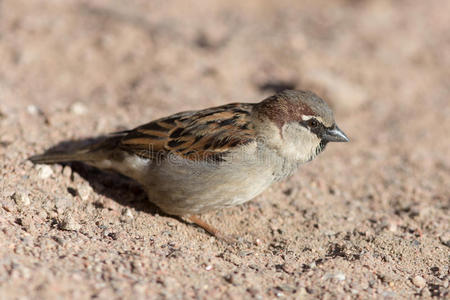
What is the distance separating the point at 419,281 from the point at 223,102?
4532 mm

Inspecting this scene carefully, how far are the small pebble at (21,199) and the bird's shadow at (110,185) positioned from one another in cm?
63

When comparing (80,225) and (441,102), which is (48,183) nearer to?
(80,225)

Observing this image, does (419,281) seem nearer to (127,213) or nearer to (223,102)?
(127,213)

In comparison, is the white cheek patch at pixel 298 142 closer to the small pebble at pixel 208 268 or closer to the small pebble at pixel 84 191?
the small pebble at pixel 208 268

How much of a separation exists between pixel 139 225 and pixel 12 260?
1.60 metres

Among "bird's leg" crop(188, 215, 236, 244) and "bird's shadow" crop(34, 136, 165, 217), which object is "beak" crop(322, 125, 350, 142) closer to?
"bird's leg" crop(188, 215, 236, 244)

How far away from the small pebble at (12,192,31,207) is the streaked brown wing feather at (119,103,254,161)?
1.16 metres

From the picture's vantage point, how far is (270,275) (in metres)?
4.59

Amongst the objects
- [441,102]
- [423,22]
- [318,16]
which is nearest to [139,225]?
[441,102]

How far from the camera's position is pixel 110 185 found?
619 centimetres

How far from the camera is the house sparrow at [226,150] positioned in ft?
17.3

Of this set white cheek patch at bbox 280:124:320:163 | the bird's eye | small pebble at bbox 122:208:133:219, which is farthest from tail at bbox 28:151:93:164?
the bird's eye

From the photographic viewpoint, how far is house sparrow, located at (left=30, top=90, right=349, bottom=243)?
5.29 meters

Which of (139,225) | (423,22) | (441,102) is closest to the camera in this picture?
(139,225)
